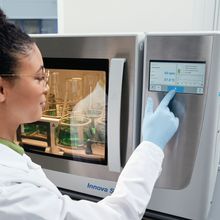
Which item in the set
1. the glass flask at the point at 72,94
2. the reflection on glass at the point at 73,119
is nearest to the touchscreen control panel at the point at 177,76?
the reflection on glass at the point at 73,119

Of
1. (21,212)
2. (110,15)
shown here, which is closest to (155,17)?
(110,15)

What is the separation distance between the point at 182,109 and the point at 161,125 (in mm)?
86

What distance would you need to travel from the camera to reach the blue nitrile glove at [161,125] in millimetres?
830

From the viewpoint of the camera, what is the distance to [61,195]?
69cm

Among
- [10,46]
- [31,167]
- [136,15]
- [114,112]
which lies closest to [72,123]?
[114,112]

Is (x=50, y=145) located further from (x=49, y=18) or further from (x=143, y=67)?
(x=49, y=18)

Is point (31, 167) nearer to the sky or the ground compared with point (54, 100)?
nearer to the ground

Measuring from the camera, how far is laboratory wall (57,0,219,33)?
124 cm

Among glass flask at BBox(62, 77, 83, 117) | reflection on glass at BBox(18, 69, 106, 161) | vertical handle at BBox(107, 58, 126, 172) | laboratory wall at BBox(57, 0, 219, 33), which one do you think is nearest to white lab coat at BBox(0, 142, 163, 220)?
vertical handle at BBox(107, 58, 126, 172)

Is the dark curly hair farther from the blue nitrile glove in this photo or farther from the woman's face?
the blue nitrile glove

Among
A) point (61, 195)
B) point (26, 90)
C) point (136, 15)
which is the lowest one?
point (61, 195)

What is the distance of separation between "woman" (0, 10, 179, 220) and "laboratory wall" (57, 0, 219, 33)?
2.33ft

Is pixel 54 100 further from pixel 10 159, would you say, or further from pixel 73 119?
pixel 10 159

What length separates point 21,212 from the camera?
560mm
